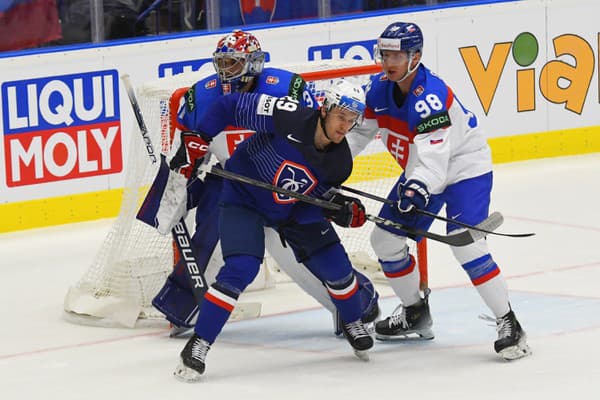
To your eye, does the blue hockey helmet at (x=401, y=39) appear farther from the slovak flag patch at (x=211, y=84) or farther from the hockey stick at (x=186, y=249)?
the hockey stick at (x=186, y=249)

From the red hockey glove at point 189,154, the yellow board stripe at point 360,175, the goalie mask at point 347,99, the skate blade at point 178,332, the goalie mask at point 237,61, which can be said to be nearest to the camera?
the goalie mask at point 347,99

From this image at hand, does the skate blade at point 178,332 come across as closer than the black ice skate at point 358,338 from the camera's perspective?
No

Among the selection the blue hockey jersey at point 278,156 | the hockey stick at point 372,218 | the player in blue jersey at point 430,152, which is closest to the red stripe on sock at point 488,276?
the player in blue jersey at point 430,152

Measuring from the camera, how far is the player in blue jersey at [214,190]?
5852 millimetres

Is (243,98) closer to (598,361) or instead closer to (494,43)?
(598,361)

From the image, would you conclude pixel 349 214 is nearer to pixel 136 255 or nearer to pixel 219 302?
pixel 219 302

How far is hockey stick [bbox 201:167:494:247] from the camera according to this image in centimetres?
539

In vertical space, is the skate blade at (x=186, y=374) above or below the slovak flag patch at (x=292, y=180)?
below

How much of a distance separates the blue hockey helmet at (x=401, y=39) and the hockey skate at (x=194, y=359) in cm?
119

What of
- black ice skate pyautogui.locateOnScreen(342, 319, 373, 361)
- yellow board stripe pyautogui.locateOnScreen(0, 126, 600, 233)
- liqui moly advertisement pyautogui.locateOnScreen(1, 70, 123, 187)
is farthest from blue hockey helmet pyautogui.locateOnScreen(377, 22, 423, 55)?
liqui moly advertisement pyautogui.locateOnScreen(1, 70, 123, 187)

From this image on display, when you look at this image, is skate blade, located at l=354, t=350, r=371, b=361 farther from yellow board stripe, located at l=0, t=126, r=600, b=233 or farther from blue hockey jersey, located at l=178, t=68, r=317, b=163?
yellow board stripe, located at l=0, t=126, r=600, b=233

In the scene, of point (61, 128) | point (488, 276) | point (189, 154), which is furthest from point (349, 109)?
point (61, 128)

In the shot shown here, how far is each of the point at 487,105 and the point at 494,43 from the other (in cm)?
37

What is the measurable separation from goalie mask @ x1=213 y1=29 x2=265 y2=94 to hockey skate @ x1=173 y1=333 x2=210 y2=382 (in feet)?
3.43
